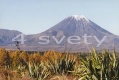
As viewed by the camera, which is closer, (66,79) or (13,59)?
(66,79)

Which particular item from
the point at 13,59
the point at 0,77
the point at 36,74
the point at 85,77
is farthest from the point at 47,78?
the point at 13,59

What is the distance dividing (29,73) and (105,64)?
23.6ft

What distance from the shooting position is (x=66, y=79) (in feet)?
53.2

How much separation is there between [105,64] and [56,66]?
7.82 m

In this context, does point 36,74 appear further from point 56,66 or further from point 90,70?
point 90,70

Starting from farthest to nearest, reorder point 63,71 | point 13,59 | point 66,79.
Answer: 1. point 13,59
2. point 63,71
3. point 66,79

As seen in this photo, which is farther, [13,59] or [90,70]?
[13,59]

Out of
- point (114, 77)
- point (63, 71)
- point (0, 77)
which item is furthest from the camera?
point (63, 71)

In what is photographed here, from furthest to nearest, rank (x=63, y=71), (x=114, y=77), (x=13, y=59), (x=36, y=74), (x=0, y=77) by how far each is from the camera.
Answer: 1. (x=13, y=59)
2. (x=63, y=71)
3. (x=36, y=74)
4. (x=0, y=77)
5. (x=114, y=77)

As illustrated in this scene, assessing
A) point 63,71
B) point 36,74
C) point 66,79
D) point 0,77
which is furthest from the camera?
point 63,71

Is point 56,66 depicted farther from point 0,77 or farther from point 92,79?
point 92,79

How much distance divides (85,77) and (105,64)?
0.88 metres

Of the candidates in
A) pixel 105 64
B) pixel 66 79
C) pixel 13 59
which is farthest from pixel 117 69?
pixel 13 59

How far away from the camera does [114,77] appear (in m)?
13.1
